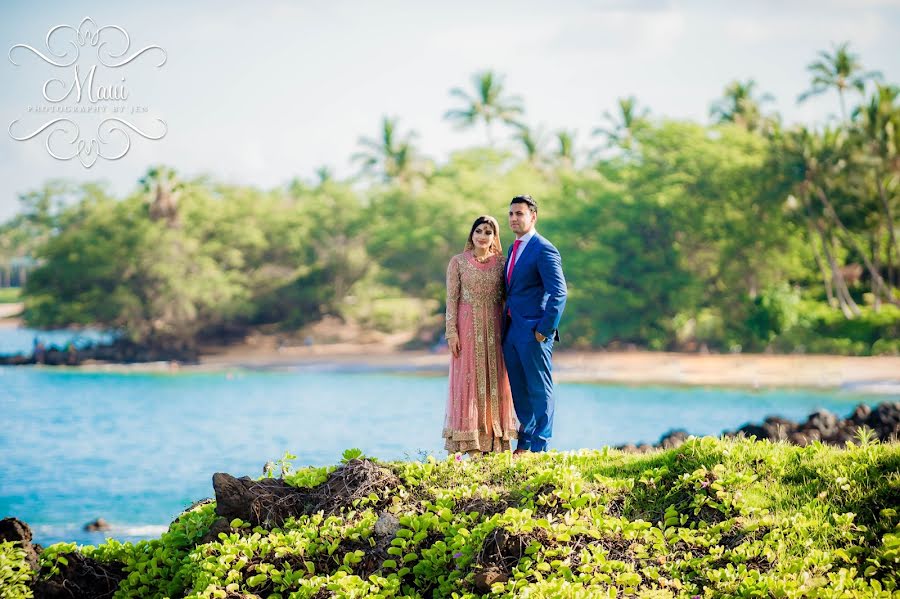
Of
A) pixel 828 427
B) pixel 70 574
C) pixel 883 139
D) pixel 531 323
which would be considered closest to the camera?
pixel 70 574

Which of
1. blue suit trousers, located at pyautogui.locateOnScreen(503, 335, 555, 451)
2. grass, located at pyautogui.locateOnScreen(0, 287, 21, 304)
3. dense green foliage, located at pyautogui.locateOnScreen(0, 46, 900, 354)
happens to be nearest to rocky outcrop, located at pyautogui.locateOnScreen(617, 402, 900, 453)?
blue suit trousers, located at pyautogui.locateOnScreen(503, 335, 555, 451)

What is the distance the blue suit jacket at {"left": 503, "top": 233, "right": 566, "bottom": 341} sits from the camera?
19.8ft

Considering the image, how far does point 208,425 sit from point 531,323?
1559 centimetres

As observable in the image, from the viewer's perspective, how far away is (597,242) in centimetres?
3091

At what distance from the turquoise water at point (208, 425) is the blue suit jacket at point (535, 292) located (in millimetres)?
6768

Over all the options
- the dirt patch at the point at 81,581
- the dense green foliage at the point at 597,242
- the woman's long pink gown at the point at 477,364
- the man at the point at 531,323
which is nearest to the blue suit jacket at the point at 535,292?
the man at the point at 531,323

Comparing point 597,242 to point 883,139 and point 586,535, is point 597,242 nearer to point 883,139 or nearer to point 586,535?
point 883,139

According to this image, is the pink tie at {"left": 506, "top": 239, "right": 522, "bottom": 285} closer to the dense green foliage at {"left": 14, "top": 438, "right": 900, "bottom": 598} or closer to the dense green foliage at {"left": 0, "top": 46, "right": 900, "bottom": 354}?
the dense green foliage at {"left": 14, "top": 438, "right": 900, "bottom": 598}

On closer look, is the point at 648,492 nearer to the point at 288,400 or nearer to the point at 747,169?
the point at 288,400

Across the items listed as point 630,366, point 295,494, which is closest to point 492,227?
point 295,494

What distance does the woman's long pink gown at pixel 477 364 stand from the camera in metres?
6.13

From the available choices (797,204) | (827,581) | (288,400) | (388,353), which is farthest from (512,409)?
(388,353)

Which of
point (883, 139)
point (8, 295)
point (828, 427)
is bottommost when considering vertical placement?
point (828, 427)

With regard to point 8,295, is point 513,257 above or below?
below
